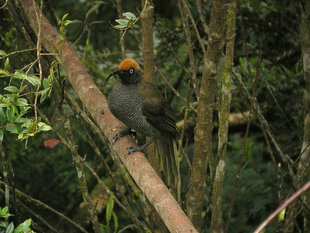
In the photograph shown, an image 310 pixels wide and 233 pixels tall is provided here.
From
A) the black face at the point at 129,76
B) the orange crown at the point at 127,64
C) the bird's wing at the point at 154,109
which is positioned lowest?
the bird's wing at the point at 154,109

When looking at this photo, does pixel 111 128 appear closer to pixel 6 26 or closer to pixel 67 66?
pixel 67 66

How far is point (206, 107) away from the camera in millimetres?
2570

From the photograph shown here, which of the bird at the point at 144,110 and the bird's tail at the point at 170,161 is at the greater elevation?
the bird at the point at 144,110

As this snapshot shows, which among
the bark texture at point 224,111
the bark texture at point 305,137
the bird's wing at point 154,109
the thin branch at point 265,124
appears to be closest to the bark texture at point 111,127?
the bird's wing at point 154,109

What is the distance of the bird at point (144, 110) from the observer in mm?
3451

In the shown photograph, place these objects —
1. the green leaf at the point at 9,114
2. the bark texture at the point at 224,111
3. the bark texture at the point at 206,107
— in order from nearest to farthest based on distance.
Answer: the green leaf at the point at 9,114, the bark texture at the point at 206,107, the bark texture at the point at 224,111

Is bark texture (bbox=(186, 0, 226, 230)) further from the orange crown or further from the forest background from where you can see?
the orange crown

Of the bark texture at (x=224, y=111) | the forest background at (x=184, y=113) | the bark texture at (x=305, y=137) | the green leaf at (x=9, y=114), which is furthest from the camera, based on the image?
the bark texture at (x=305, y=137)

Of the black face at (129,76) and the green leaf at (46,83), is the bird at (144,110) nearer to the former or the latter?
the black face at (129,76)

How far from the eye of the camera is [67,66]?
11.4 feet

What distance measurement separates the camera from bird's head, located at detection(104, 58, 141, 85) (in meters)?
3.58

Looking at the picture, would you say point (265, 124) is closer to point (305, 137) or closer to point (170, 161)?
point (305, 137)

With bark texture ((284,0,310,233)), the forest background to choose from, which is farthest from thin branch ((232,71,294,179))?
bark texture ((284,0,310,233))

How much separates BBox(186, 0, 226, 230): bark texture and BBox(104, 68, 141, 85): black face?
113 cm
